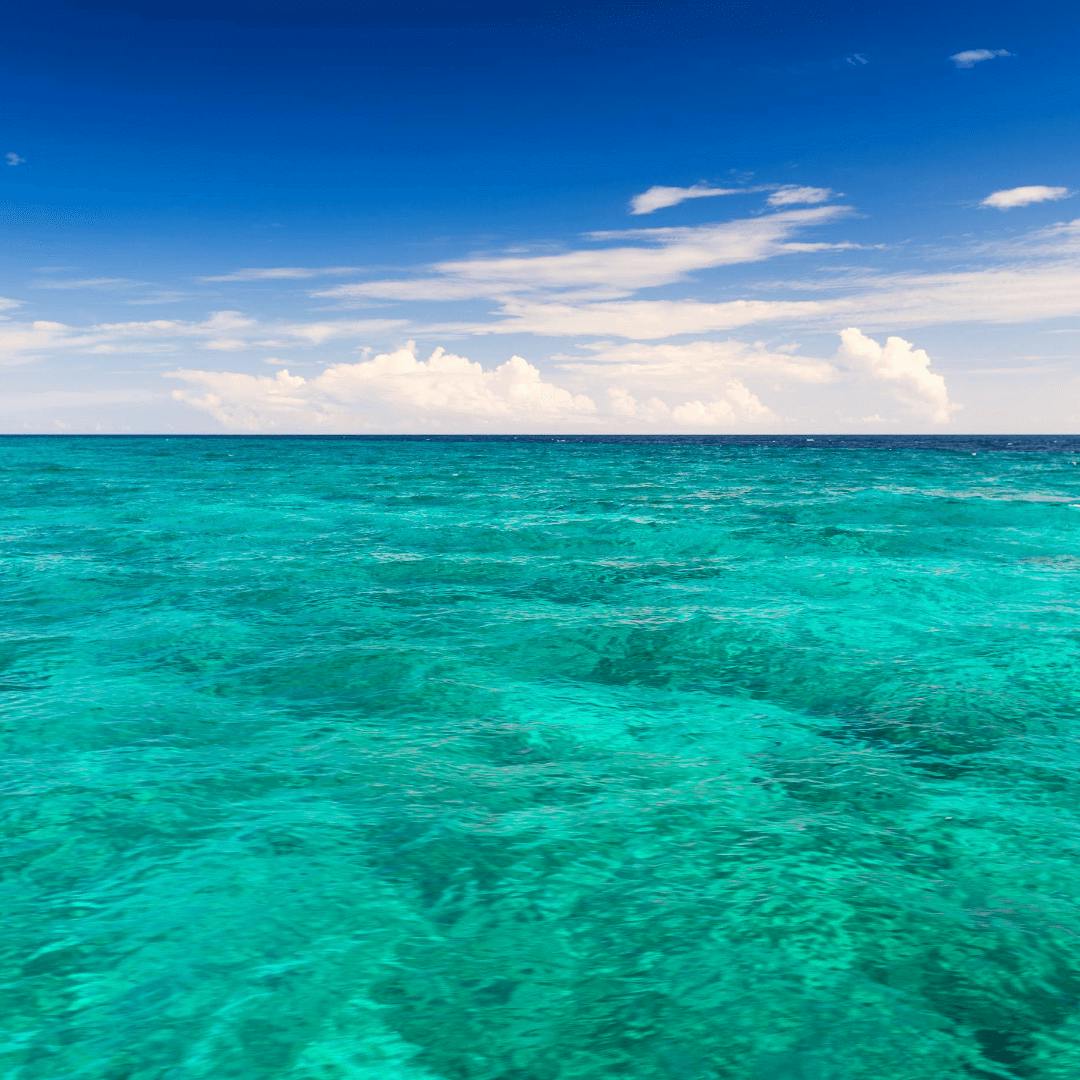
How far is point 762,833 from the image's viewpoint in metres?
7.85

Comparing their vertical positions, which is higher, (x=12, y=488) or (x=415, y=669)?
(x=12, y=488)

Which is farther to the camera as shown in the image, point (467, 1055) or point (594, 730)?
point (594, 730)

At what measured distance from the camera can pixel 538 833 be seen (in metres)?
7.78

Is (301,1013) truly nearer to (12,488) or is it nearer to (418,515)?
(418,515)

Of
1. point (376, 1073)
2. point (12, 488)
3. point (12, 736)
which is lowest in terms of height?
point (376, 1073)

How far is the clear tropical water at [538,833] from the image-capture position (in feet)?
17.8

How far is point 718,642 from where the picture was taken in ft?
47.4

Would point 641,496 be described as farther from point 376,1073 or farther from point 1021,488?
point 376,1073

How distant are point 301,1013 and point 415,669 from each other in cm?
727

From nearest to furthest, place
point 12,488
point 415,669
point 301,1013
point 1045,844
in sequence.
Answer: point 301,1013
point 1045,844
point 415,669
point 12,488

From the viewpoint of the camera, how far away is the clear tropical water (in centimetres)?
543

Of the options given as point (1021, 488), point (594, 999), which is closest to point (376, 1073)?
point (594, 999)

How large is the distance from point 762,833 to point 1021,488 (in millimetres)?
47552

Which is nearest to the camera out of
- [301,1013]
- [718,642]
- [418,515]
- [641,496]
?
[301,1013]
